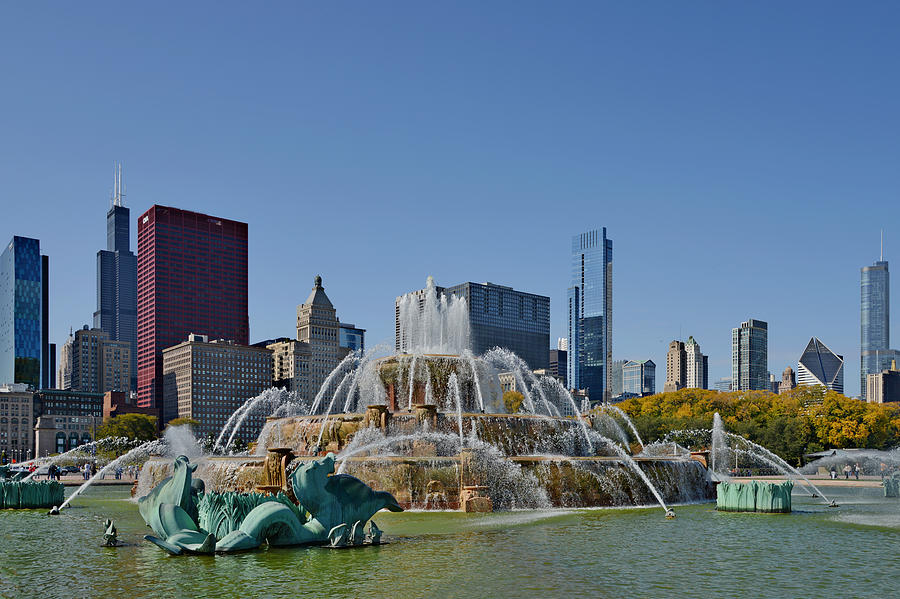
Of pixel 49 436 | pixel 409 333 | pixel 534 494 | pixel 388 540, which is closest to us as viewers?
pixel 388 540

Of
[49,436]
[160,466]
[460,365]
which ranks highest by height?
[460,365]

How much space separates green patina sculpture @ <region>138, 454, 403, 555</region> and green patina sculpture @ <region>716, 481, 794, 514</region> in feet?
46.3

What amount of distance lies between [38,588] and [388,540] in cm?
804

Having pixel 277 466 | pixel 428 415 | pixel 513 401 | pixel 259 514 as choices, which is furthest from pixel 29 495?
pixel 513 401

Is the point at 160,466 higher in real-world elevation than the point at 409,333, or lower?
lower

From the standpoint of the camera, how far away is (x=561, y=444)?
36.8 m

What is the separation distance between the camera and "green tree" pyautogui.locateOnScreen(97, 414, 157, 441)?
135875 millimetres

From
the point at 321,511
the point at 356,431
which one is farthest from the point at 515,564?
the point at 356,431

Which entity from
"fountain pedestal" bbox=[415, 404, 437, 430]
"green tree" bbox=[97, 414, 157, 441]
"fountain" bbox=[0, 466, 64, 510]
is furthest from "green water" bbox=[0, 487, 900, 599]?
"green tree" bbox=[97, 414, 157, 441]

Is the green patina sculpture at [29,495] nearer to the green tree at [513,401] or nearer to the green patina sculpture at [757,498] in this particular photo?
the green patina sculpture at [757,498]

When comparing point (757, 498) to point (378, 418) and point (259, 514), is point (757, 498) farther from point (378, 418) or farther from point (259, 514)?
point (259, 514)

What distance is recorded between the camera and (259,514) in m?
19.1

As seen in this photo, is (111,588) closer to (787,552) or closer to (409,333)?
(787,552)

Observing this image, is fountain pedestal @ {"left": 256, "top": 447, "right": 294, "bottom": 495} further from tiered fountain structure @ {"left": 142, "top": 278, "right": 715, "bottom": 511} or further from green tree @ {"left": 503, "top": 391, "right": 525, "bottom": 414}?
green tree @ {"left": 503, "top": 391, "right": 525, "bottom": 414}
